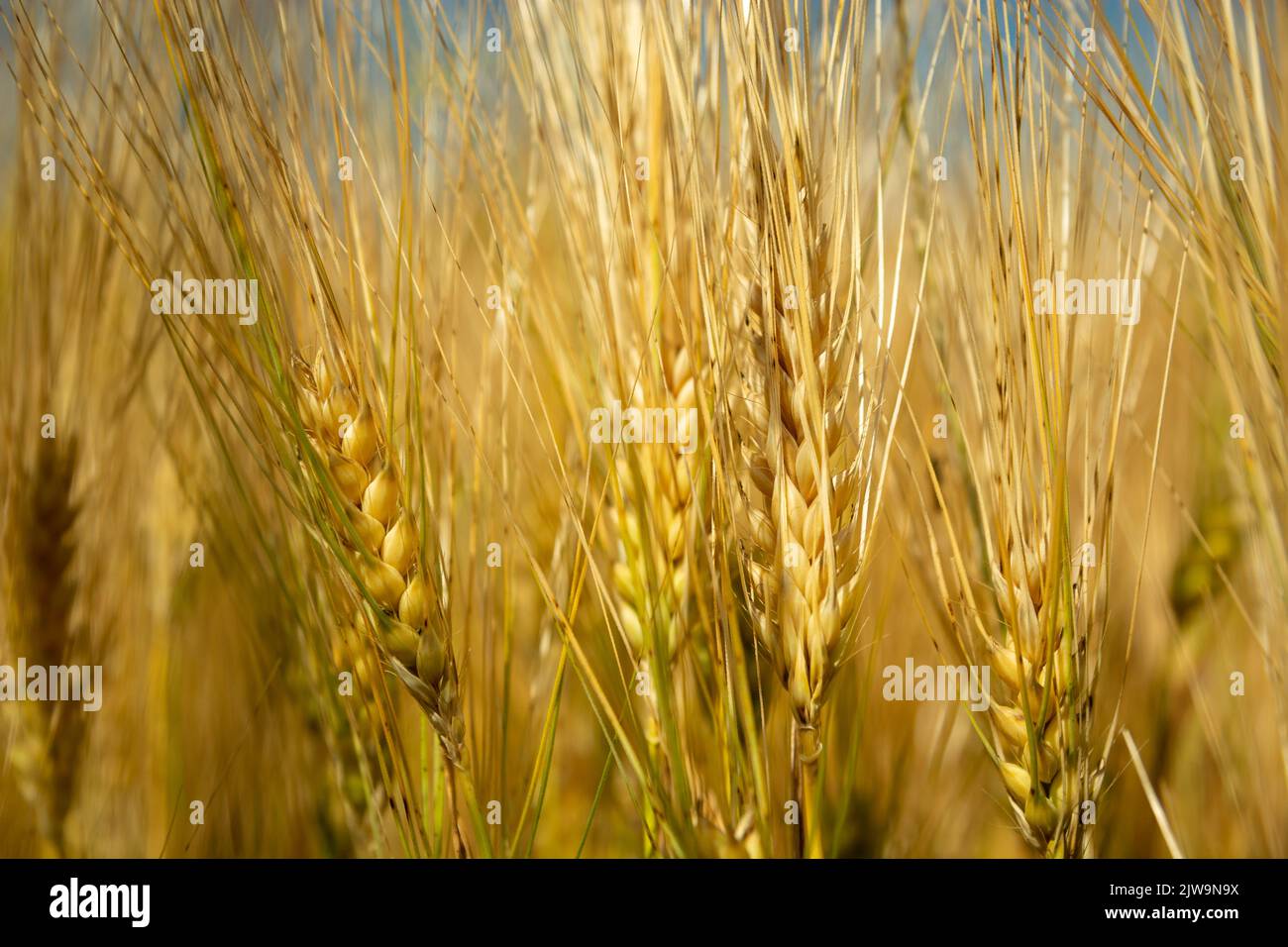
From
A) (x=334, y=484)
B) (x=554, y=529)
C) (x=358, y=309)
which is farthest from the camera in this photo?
(x=554, y=529)

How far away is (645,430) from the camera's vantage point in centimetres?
82

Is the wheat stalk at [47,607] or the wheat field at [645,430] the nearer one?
the wheat field at [645,430]

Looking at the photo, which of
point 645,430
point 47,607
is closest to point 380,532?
point 645,430

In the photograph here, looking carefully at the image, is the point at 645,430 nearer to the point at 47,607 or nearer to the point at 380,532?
the point at 380,532

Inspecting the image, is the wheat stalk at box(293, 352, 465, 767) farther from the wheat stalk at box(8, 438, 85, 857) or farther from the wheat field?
the wheat stalk at box(8, 438, 85, 857)

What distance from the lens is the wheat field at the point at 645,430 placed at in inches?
31.8

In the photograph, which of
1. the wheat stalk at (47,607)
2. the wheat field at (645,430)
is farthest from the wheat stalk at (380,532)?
the wheat stalk at (47,607)

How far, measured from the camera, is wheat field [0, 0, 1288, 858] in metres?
0.81

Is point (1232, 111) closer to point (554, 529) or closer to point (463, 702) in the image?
point (554, 529)

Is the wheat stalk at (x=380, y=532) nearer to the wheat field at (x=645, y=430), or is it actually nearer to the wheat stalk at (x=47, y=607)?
the wheat field at (x=645, y=430)

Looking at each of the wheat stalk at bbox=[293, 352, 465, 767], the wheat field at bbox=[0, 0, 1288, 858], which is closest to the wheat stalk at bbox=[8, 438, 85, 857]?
the wheat field at bbox=[0, 0, 1288, 858]
